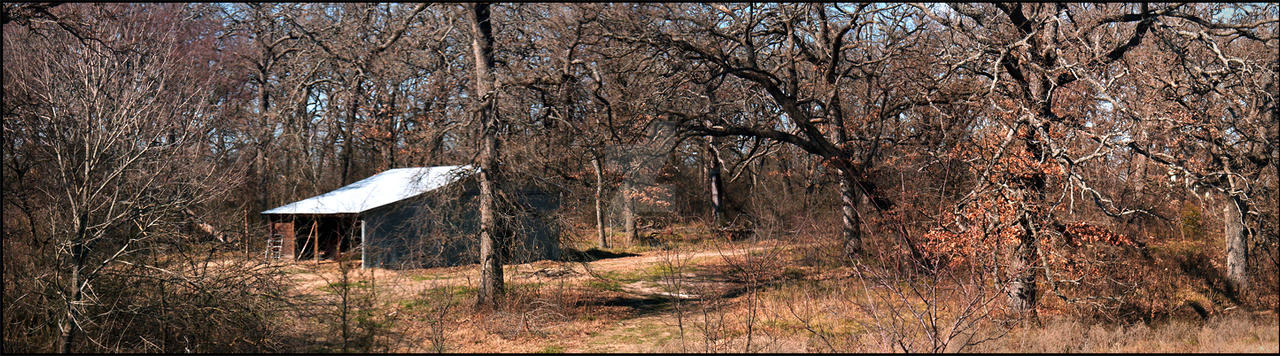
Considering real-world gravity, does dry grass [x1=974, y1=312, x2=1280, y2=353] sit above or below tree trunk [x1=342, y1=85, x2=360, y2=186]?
below

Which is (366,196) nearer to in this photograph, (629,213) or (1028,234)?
(629,213)

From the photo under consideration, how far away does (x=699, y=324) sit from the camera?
441 inches

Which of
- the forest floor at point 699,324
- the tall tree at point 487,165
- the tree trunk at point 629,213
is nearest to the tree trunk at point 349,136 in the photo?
the tree trunk at point 629,213

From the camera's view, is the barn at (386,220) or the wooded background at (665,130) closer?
the wooded background at (665,130)

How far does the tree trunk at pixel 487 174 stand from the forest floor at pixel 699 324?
389mm

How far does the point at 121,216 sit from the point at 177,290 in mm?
1173

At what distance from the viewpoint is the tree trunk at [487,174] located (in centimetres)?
1273

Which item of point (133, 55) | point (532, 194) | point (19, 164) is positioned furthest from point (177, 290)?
point (532, 194)

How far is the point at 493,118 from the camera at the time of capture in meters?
12.6

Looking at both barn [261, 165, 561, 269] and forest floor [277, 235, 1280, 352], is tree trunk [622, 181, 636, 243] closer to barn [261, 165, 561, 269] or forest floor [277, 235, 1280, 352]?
barn [261, 165, 561, 269]

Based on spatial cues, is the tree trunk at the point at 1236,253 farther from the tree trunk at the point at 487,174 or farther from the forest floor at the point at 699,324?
the tree trunk at the point at 487,174

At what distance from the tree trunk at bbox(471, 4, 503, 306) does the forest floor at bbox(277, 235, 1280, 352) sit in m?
0.39

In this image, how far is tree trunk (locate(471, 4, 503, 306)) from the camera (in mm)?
12734

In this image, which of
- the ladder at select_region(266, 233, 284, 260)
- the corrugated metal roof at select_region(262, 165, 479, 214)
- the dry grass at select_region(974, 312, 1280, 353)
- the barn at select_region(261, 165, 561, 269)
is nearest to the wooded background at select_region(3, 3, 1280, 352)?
the ladder at select_region(266, 233, 284, 260)
